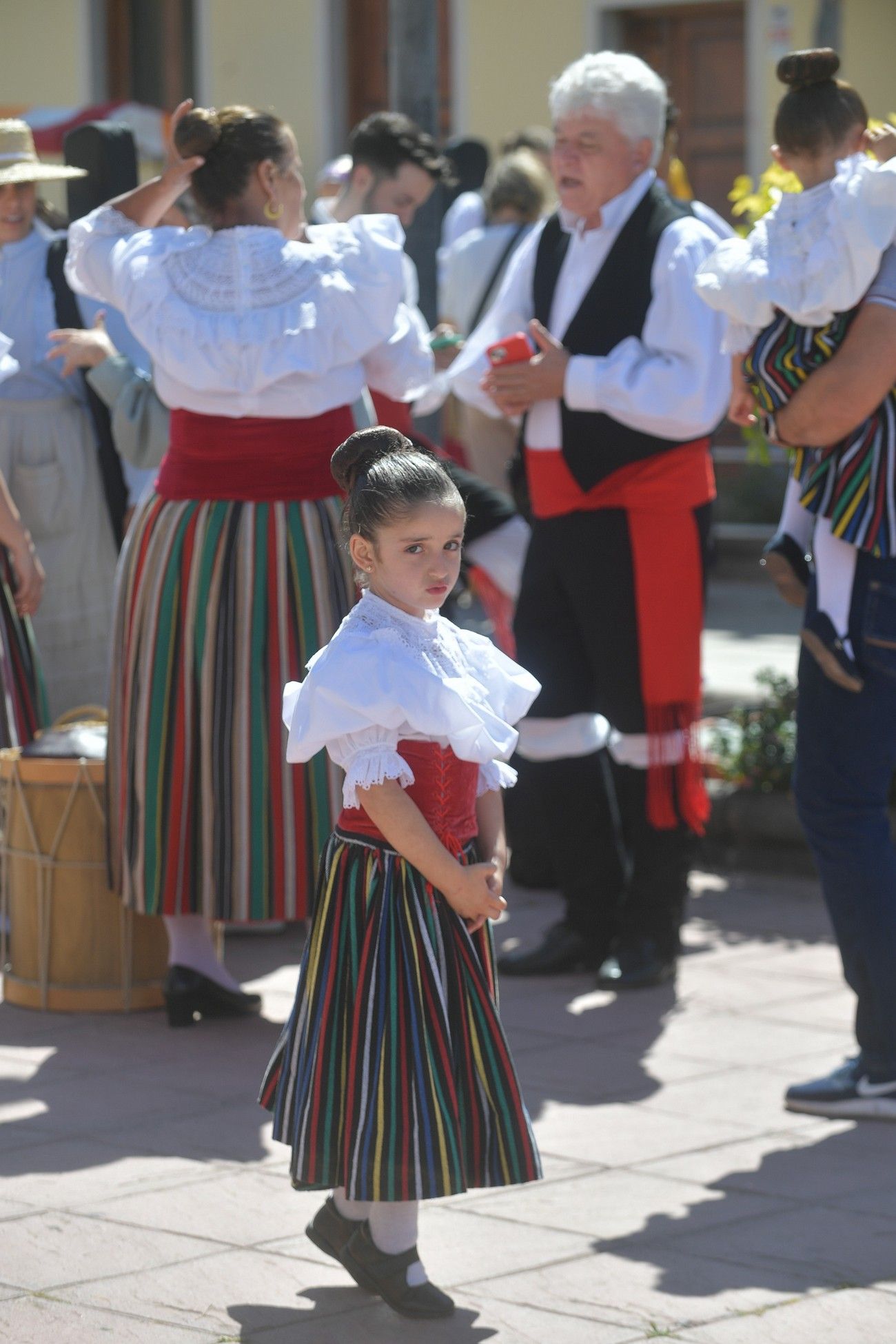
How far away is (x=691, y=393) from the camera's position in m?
4.67

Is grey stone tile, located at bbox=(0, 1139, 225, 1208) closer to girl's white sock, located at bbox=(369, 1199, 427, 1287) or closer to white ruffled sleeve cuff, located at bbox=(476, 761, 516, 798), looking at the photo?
girl's white sock, located at bbox=(369, 1199, 427, 1287)

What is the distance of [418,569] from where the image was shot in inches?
116

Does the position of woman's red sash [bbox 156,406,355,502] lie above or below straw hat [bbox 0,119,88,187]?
below

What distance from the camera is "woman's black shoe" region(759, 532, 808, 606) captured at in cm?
407

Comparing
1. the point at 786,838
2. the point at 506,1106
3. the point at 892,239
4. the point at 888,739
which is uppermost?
the point at 892,239

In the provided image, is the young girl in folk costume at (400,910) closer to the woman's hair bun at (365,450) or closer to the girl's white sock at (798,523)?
the woman's hair bun at (365,450)

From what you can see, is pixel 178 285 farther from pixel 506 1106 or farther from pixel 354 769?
pixel 506 1106

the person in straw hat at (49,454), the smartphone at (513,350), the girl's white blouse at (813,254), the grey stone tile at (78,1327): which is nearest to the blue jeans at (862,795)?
the girl's white blouse at (813,254)

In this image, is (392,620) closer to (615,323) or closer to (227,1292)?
(227,1292)

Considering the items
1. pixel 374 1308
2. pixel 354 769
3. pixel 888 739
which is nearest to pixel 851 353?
pixel 888 739

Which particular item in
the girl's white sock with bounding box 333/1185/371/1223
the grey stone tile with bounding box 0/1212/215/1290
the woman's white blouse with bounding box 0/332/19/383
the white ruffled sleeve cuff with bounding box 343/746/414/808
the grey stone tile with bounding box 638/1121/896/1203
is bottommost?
the grey stone tile with bounding box 638/1121/896/1203

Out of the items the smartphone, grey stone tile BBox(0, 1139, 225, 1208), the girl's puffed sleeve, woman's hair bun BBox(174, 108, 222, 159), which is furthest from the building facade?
the girl's puffed sleeve

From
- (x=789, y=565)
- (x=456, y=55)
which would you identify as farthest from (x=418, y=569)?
(x=456, y=55)

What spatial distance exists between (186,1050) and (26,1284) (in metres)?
1.28
